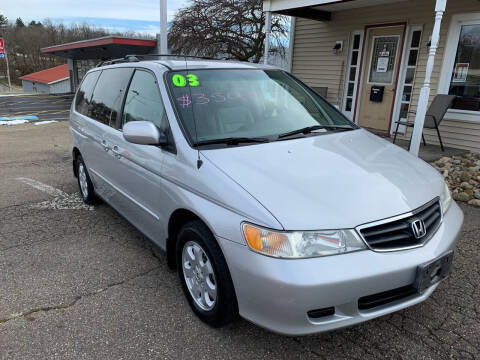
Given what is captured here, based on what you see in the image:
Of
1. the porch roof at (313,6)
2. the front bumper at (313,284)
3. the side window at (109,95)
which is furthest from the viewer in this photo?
the porch roof at (313,6)

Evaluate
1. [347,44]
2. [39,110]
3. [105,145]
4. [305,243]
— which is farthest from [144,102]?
[39,110]

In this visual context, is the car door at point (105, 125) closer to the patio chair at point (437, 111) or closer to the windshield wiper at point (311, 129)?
the windshield wiper at point (311, 129)

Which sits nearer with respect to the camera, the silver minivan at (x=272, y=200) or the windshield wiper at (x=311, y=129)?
the silver minivan at (x=272, y=200)

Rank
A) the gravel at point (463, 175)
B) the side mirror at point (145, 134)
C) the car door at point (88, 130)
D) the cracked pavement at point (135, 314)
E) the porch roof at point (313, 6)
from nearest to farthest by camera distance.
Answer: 1. the cracked pavement at point (135, 314)
2. the side mirror at point (145, 134)
3. the car door at point (88, 130)
4. the gravel at point (463, 175)
5. the porch roof at point (313, 6)

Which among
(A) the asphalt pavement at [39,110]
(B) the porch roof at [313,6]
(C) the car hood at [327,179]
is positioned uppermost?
(B) the porch roof at [313,6]

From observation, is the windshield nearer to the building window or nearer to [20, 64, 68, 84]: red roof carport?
the building window

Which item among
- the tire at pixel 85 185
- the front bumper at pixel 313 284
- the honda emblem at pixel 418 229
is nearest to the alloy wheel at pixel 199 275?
the front bumper at pixel 313 284

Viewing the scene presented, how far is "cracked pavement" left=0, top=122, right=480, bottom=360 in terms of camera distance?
2365 mm

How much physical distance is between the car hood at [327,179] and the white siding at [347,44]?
5.48 meters

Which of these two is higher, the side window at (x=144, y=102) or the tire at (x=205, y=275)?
the side window at (x=144, y=102)

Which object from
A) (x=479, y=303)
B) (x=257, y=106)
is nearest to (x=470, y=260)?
(x=479, y=303)

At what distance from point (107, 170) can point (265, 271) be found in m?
2.51

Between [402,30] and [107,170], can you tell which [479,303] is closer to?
[107,170]

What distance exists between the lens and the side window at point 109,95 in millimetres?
3705
